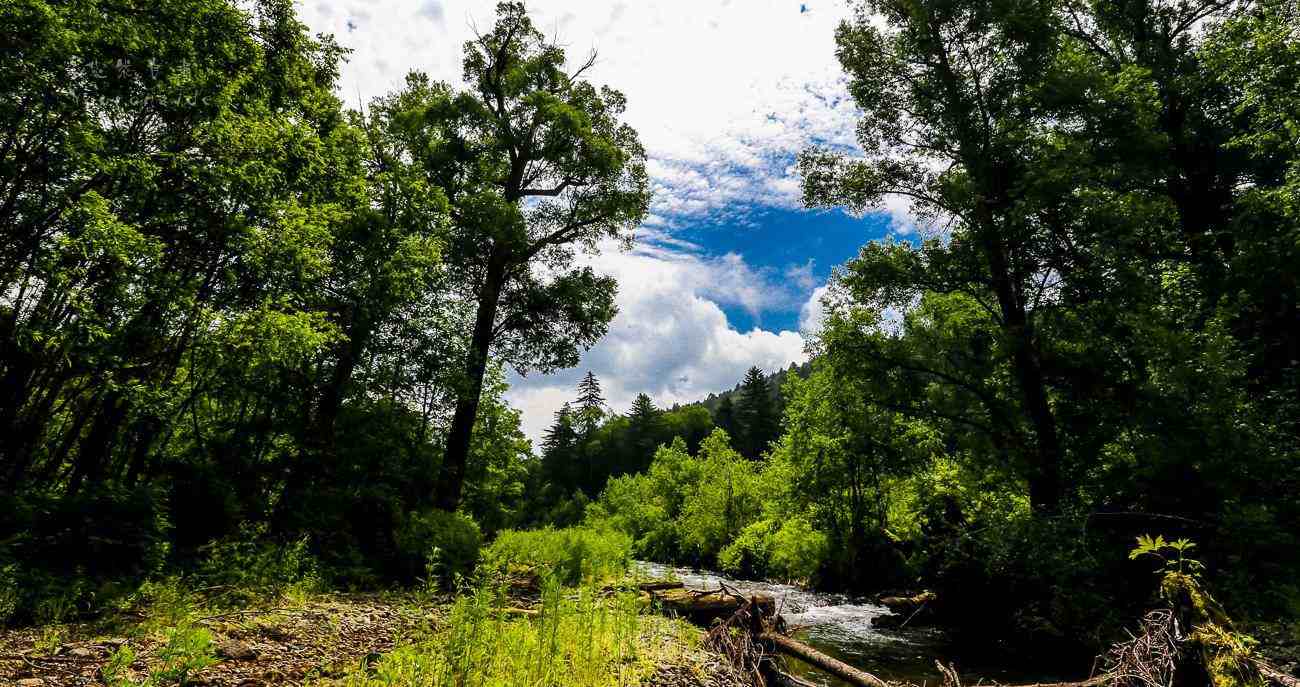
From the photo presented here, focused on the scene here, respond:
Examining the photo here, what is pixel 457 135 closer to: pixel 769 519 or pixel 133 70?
pixel 133 70

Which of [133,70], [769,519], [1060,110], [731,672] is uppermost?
[1060,110]

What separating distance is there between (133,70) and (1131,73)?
20.1m

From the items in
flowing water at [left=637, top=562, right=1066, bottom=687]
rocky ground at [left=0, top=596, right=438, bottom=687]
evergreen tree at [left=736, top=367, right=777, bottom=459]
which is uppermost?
evergreen tree at [left=736, top=367, right=777, bottom=459]

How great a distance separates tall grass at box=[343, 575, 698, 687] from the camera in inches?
198

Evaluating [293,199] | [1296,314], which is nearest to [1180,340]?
[1296,314]

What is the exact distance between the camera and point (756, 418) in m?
77.3

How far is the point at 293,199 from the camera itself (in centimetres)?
958

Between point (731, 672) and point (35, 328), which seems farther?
point (35, 328)

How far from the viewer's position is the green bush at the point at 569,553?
1390 centimetres

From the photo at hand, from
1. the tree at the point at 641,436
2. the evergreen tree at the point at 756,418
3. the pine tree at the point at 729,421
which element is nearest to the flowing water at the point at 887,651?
the evergreen tree at the point at 756,418

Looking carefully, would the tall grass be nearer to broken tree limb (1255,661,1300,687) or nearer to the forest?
the forest

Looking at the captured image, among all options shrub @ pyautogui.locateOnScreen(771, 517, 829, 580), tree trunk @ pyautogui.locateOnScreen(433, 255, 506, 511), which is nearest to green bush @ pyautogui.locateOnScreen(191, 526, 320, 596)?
tree trunk @ pyautogui.locateOnScreen(433, 255, 506, 511)

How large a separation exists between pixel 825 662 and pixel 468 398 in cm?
1124

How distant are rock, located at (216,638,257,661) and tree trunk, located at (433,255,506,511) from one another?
8.96 metres
